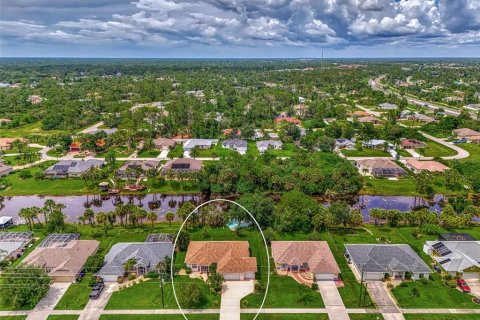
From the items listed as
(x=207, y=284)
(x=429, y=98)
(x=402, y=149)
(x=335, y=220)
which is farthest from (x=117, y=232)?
(x=429, y=98)

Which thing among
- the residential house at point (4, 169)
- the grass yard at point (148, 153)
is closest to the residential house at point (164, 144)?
the grass yard at point (148, 153)

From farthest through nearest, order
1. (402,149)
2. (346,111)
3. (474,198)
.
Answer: (346,111) < (402,149) < (474,198)

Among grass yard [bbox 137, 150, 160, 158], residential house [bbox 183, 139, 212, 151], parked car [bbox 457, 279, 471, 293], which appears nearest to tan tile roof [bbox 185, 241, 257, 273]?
parked car [bbox 457, 279, 471, 293]

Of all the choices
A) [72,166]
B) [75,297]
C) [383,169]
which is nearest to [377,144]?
[383,169]

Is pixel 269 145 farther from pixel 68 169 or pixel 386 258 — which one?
pixel 386 258

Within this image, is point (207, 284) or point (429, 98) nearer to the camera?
point (207, 284)

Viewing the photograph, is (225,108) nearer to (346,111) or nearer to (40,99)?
(346,111)

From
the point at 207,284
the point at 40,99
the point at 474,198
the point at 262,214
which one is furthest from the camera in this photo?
the point at 40,99
